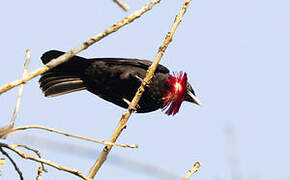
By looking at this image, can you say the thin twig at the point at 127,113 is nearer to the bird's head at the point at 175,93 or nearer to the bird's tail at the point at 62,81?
the bird's head at the point at 175,93

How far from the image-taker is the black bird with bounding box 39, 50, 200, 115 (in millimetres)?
6457

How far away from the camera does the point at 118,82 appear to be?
671 centimetres

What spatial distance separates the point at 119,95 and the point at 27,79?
4.50m

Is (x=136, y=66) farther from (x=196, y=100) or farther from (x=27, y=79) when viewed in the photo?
(x=27, y=79)

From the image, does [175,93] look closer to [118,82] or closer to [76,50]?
[118,82]

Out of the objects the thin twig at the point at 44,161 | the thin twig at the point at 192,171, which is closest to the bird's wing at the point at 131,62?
the thin twig at the point at 192,171

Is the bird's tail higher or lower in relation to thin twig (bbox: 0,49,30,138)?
higher

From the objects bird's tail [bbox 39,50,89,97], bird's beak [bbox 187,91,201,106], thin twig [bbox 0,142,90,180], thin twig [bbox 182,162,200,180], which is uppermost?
bird's beak [bbox 187,91,201,106]

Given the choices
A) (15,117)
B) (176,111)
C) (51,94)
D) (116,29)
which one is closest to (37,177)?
(15,117)

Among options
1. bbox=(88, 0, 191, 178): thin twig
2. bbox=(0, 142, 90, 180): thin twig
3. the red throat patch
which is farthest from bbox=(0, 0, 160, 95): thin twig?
the red throat patch

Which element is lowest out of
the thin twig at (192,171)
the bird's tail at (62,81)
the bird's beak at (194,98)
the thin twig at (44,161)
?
the thin twig at (44,161)

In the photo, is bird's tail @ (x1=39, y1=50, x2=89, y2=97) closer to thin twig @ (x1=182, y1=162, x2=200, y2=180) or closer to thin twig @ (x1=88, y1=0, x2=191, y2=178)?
thin twig @ (x1=88, y1=0, x2=191, y2=178)

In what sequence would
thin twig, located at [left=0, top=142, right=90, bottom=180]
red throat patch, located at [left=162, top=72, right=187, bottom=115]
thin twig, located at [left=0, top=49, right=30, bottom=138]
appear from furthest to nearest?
red throat patch, located at [left=162, top=72, right=187, bottom=115], thin twig, located at [left=0, top=142, right=90, bottom=180], thin twig, located at [left=0, top=49, right=30, bottom=138]

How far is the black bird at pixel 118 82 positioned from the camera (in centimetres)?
646
